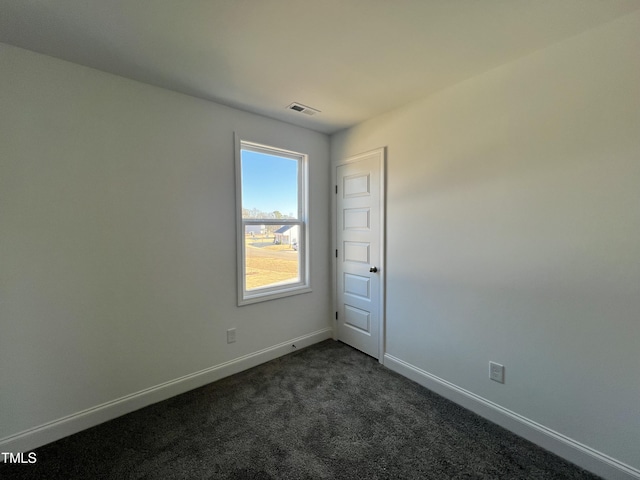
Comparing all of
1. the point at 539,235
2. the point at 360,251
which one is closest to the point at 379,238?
the point at 360,251

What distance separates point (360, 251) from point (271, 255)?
0.97m

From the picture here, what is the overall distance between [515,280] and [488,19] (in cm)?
155

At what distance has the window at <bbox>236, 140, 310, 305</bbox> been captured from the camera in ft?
8.84

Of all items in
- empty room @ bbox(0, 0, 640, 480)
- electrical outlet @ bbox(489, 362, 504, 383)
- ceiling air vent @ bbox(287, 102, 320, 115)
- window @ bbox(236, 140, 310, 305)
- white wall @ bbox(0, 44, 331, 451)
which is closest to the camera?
empty room @ bbox(0, 0, 640, 480)

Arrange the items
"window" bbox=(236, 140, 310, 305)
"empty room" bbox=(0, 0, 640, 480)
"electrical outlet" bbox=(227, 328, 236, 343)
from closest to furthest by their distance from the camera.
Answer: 1. "empty room" bbox=(0, 0, 640, 480)
2. "electrical outlet" bbox=(227, 328, 236, 343)
3. "window" bbox=(236, 140, 310, 305)

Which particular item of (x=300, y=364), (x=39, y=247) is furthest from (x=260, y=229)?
(x=39, y=247)

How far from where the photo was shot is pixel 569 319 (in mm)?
1609

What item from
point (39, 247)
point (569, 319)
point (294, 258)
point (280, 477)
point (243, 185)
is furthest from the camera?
point (294, 258)

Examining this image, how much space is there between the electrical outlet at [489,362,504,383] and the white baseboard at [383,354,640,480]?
0.18m

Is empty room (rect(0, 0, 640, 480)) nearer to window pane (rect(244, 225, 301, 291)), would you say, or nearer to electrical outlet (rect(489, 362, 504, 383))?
electrical outlet (rect(489, 362, 504, 383))

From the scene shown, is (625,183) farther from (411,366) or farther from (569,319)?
(411,366)

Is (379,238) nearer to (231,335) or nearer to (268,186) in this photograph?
(268,186)

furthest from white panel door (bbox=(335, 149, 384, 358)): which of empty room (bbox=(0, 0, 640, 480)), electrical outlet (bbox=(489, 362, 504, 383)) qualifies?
electrical outlet (bbox=(489, 362, 504, 383))

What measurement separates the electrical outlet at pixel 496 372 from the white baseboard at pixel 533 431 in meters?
0.18
